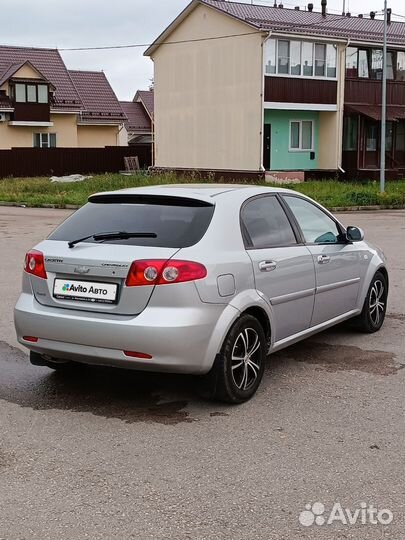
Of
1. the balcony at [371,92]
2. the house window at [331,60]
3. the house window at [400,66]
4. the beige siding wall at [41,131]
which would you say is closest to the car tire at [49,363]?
the house window at [331,60]

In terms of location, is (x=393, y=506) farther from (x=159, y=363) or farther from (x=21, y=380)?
(x=21, y=380)

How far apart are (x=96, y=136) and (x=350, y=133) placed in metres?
22.1

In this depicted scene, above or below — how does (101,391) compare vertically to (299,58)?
below

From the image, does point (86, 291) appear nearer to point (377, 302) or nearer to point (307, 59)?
point (377, 302)

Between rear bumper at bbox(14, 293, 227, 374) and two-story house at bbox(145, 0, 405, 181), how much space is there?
27603 millimetres

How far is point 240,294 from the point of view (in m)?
5.13

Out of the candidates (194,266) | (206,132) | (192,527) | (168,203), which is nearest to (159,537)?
(192,527)

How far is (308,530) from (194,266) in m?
1.96

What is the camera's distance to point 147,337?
4.75 m

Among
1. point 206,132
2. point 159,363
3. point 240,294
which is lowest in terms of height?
point 159,363

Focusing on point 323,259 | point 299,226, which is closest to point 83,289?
point 299,226

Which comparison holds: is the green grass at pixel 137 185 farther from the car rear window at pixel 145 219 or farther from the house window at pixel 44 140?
the car rear window at pixel 145 219

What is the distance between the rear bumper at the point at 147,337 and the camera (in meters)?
4.76

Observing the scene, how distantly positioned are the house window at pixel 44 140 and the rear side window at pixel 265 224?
44.8 m
